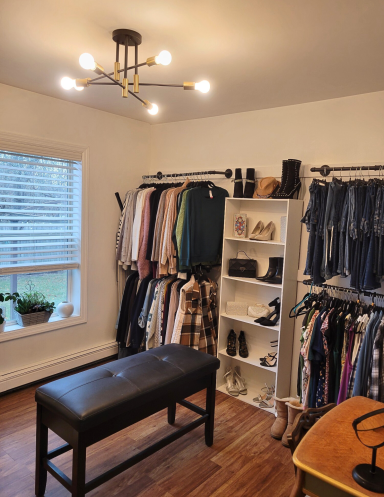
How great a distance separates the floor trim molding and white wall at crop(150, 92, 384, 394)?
193 centimetres

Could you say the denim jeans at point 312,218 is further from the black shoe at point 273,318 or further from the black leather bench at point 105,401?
the black leather bench at point 105,401

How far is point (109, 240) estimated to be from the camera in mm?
3975

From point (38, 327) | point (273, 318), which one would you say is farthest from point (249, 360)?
point (38, 327)

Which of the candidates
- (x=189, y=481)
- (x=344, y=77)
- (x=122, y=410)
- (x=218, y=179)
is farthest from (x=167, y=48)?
(x=189, y=481)

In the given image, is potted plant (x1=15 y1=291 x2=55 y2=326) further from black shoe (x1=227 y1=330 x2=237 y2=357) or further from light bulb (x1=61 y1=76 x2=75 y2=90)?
light bulb (x1=61 y1=76 x2=75 y2=90)

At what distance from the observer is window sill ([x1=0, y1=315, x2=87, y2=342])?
323cm

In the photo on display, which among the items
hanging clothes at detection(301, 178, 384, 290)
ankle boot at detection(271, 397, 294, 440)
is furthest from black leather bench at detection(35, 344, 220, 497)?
hanging clothes at detection(301, 178, 384, 290)

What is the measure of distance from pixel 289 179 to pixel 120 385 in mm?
1960

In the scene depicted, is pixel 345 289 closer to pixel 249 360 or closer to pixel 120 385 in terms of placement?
pixel 249 360

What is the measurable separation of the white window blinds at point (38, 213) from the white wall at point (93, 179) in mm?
191

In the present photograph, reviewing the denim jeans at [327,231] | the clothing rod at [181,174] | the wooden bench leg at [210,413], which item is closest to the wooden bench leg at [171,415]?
the wooden bench leg at [210,413]

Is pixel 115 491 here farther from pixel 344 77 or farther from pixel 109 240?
pixel 344 77

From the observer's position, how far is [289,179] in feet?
9.86

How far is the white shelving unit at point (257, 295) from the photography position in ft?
10.2
